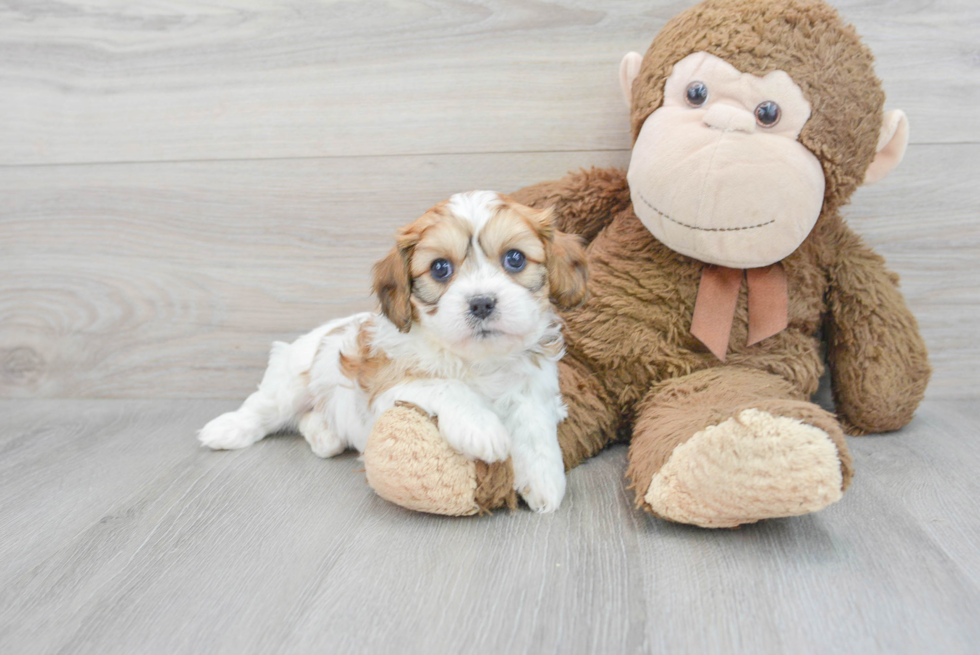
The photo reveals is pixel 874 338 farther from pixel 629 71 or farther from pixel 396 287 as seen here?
pixel 396 287

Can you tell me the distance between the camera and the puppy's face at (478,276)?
123cm

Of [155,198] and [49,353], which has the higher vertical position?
[155,198]

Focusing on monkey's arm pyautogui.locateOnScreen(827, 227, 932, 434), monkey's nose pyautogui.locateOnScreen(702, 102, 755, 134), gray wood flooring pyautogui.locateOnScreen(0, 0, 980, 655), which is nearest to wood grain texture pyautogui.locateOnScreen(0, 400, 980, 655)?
gray wood flooring pyautogui.locateOnScreen(0, 0, 980, 655)

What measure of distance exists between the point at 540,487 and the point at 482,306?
0.37 m

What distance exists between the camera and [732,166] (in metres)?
1.34

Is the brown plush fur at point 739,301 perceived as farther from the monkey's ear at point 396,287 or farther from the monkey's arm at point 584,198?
the monkey's ear at point 396,287

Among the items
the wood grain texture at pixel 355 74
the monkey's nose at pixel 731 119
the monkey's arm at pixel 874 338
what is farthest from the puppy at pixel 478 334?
the monkey's arm at pixel 874 338

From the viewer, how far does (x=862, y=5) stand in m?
1.72

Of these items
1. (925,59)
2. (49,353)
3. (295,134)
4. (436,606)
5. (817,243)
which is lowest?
(49,353)

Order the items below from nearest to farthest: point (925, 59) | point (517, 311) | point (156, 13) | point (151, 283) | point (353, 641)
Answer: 1. point (353, 641)
2. point (517, 311)
3. point (925, 59)
4. point (156, 13)
5. point (151, 283)

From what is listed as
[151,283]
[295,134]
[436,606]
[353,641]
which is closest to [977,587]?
[436,606]

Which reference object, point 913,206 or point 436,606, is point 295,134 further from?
point 913,206

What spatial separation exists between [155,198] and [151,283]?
9.8 inches

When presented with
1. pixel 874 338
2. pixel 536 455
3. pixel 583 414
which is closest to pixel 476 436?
pixel 536 455
